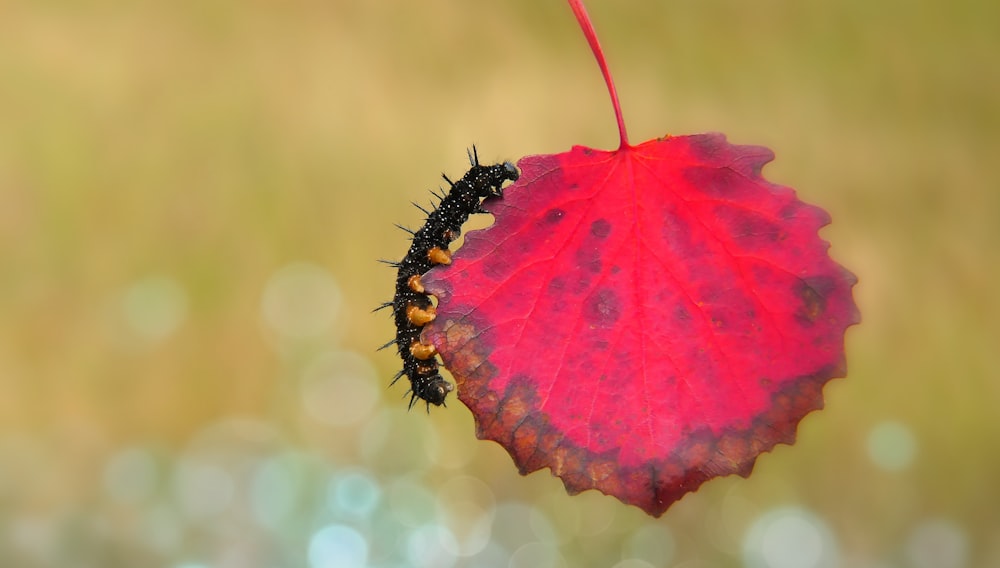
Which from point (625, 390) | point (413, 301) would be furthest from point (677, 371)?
point (413, 301)

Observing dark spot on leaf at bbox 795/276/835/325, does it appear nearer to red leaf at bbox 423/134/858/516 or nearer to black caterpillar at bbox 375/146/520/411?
red leaf at bbox 423/134/858/516

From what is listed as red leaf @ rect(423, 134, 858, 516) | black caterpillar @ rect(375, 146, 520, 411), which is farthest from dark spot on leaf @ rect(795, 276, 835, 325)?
black caterpillar @ rect(375, 146, 520, 411)

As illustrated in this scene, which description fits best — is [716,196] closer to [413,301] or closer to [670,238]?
[670,238]

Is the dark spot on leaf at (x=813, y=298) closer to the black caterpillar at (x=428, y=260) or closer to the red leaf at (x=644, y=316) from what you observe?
the red leaf at (x=644, y=316)

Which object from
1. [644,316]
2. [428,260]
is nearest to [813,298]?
[644,316]

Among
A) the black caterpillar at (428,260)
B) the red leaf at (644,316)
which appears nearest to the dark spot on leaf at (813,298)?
the red leaf at (644,316)

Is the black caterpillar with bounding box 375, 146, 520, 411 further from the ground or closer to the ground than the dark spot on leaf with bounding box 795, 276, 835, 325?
further from the ground
